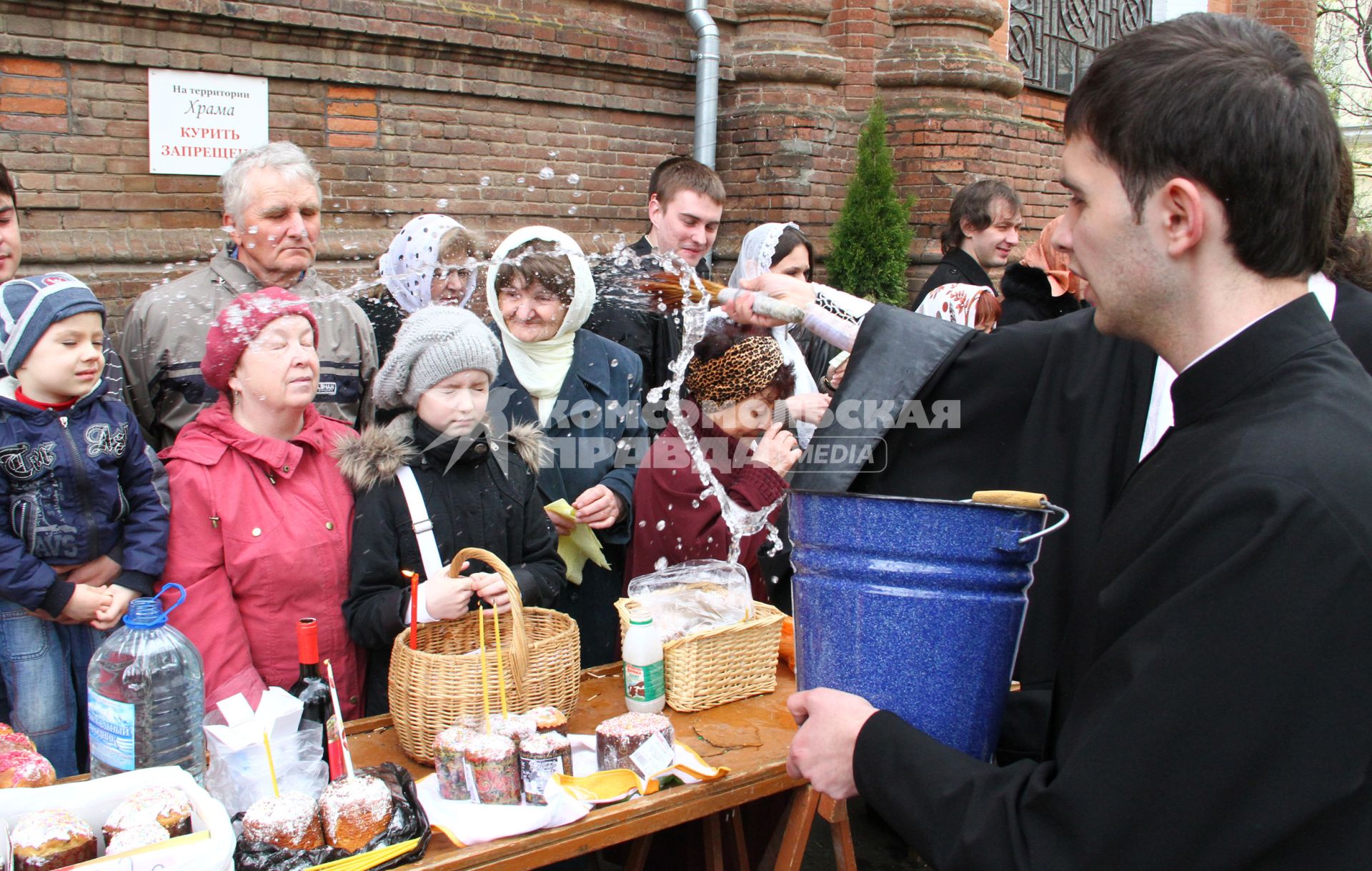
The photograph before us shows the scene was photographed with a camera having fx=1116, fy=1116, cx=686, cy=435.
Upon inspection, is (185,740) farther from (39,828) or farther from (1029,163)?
(1029,163)

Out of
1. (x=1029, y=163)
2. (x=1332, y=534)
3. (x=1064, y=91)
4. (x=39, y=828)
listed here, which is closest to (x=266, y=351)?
(x=39, y=828)

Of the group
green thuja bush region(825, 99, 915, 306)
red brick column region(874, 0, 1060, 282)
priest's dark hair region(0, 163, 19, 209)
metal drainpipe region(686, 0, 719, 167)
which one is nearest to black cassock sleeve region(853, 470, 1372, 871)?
Answer: priest's dark hair region(0, 163, 19, 209)

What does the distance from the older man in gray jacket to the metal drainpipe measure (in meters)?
4.58

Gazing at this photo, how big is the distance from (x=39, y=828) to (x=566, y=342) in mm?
2520

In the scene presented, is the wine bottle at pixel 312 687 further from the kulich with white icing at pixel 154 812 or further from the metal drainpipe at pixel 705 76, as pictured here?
the metal drainpipe at pixel 705 76

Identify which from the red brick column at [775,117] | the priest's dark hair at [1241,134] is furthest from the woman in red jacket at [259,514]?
the red brick column at [775,117]

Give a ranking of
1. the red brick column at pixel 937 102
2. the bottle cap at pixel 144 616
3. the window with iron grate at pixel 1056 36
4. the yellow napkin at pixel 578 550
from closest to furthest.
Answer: the bottle cap at pixel 144 616 → the yellow napkin at pixel 578 550 → the red brick column at pixel 937 102 → the window with iron grate at pixel 1056 36

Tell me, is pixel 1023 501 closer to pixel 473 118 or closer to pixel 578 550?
pixel 578 550

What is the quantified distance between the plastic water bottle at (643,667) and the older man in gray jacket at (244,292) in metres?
1.52

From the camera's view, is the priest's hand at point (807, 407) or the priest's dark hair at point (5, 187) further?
the priest's hand at point (807, 407)

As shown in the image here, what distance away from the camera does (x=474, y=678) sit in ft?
8.58

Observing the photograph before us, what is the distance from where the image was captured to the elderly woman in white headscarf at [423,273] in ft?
14.8

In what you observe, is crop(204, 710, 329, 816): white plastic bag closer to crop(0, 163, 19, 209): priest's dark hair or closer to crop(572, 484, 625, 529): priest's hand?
crop(572, 484, 625, 529): priest's hand

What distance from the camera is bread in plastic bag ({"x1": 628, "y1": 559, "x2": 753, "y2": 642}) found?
3.13 metres
